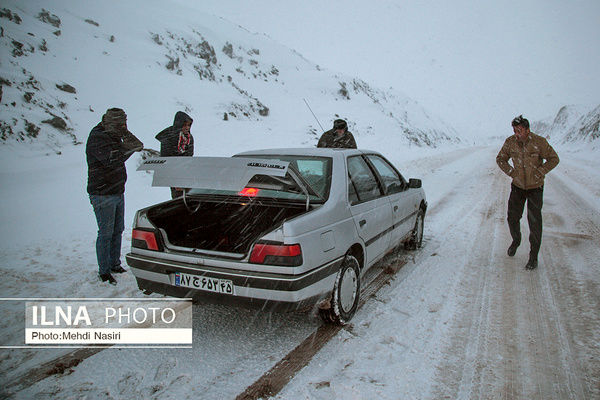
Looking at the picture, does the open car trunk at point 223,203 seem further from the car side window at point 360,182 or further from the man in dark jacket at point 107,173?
the man in dark jacket at point 107,173

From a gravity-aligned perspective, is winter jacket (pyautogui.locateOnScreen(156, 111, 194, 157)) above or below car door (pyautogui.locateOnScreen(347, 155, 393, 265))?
above

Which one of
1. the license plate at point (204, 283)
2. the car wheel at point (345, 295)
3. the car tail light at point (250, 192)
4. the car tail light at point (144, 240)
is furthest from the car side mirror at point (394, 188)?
the car tail light at point (144, 240)

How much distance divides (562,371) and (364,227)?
1753 mm

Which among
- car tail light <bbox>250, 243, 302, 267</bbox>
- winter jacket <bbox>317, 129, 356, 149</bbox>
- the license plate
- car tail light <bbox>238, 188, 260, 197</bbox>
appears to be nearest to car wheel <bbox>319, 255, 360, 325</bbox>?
car tail light <bbox>250, 243, 302, 267</bbox>

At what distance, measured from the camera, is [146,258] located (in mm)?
2887

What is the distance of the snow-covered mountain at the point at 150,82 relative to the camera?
1228 cm

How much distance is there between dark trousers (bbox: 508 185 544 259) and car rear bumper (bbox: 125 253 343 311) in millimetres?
3081

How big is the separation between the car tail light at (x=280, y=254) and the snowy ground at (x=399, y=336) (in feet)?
2.42

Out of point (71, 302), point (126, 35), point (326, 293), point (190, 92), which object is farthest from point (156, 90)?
point (326, 293)

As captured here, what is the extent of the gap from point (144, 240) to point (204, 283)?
0.69 metres

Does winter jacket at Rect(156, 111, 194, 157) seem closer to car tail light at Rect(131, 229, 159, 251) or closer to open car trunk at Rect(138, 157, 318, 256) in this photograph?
open car trunk at Rect(138, 157, 318, 256)

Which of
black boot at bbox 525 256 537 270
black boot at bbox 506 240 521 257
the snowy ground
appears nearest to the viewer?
the snowy ground

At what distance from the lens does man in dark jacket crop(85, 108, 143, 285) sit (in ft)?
12.7

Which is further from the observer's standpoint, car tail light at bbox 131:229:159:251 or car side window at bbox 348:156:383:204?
car side window at bbox 348:156:383:204
